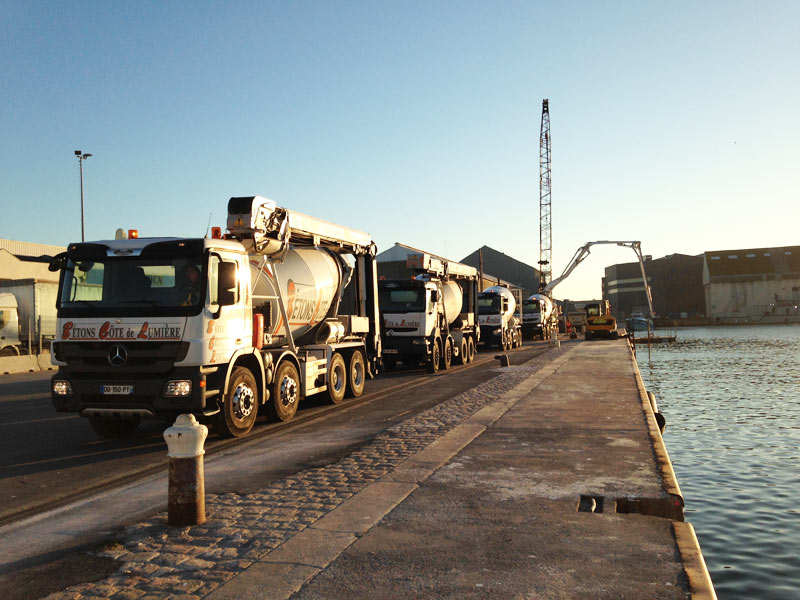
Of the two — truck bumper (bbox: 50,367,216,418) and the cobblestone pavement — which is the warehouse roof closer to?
truck bumper (bbox: 50,367,216,418)

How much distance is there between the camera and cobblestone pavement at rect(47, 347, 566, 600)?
14.0ft

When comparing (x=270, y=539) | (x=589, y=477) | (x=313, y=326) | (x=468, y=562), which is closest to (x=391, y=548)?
(x=468, y=562)

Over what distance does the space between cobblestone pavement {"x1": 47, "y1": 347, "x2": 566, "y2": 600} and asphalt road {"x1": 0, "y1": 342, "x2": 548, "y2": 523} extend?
518 millimetres

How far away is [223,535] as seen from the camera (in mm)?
5215

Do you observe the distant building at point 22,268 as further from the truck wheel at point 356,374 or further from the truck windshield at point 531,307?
the truck windshield at point 531,307

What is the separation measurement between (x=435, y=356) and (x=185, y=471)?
57.3 feet

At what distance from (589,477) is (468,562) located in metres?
2.72

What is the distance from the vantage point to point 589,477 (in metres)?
6.76

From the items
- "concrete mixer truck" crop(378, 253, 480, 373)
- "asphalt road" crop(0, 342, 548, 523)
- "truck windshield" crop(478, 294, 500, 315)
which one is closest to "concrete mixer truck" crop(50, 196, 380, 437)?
"asphalt road" crop(0, 342, 548, 523)

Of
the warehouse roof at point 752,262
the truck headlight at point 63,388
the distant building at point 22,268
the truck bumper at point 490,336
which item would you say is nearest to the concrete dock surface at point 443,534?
the truck headlight at point 63,388

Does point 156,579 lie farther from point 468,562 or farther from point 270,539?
point 468,562

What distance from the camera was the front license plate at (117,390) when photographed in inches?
356

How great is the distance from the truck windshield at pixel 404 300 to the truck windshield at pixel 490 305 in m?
13.6

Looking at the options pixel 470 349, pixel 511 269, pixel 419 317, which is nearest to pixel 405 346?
pixel 419 317
